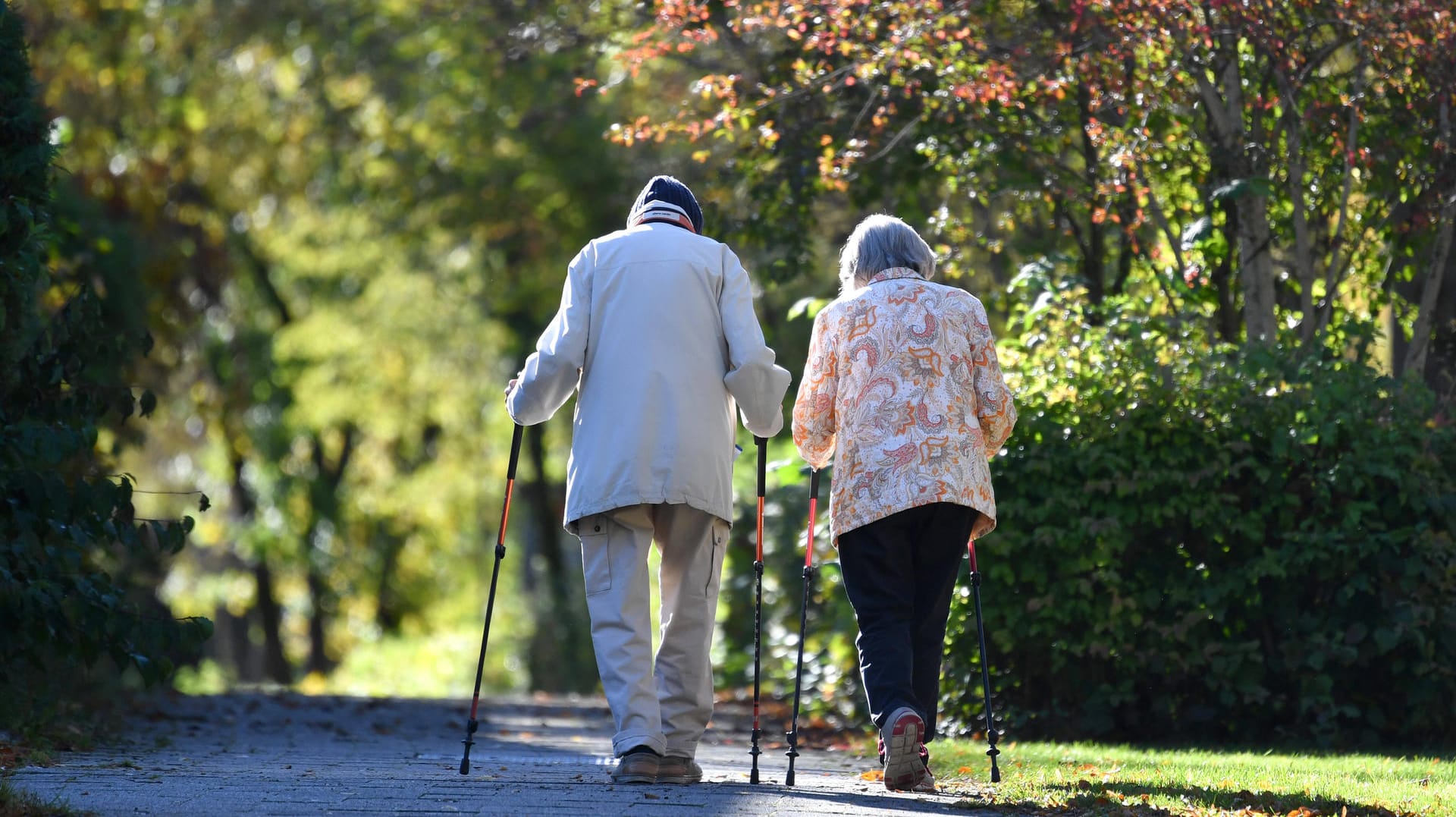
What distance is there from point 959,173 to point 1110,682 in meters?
3.47

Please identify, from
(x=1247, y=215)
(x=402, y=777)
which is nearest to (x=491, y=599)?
(x=402, y=777)

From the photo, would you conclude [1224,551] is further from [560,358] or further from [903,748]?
[560,358]

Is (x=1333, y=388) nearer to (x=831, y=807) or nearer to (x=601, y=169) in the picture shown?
(x=831, y=807)

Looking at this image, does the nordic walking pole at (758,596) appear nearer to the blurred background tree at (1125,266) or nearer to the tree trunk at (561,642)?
the blurred background tree at (1125,266)

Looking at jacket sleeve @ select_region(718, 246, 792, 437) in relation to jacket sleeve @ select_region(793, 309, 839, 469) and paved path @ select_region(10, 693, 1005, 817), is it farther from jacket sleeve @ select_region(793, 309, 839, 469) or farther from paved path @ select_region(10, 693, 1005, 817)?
paved path @ select_region(10, 693, 1005, 817)

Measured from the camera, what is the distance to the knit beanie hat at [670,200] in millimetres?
6352

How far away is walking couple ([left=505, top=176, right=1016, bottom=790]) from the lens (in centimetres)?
586

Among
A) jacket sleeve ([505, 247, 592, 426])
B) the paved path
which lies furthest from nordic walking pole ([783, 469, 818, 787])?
jacket sleeve ([505, 247, 592, 426])

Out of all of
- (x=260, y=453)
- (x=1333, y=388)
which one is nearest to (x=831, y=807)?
(x=1333, y=388)

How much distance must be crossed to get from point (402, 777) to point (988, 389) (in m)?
2.41

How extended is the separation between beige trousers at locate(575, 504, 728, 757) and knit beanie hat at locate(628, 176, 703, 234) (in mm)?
1099

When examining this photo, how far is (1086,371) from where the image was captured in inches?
327

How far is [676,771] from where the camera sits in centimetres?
586

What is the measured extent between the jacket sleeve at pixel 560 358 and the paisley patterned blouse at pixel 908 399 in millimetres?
877
